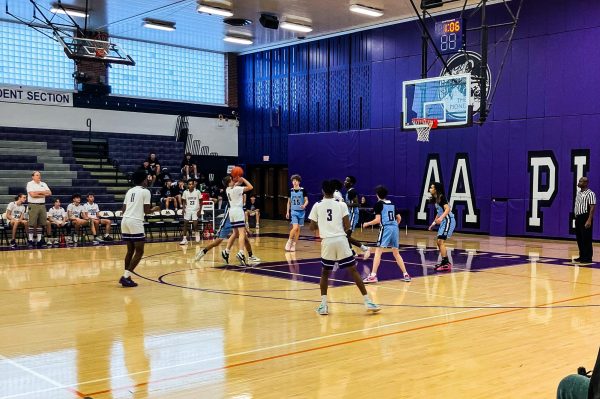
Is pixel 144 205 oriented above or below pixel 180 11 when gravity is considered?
below

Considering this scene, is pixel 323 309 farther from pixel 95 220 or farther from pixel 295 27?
pixel 295 27

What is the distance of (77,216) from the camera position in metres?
18.1

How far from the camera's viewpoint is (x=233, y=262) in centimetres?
1341

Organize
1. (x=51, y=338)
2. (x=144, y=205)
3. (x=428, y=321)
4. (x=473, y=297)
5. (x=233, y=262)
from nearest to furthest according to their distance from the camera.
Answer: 1. (x=51, y=338)
2. (x=428, y=321)
3. (x=473, y=297)
4. (x=144, y=205)
5. (x=233, y=262)

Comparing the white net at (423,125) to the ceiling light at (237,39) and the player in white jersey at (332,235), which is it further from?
the ceiling light at (237,39)

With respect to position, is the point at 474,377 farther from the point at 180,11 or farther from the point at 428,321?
the point at 180,11

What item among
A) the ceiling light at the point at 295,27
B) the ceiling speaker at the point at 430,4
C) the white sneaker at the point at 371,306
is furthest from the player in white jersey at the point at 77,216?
the white sneaker at the point at 371,306

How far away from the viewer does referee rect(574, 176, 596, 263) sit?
1322 cm

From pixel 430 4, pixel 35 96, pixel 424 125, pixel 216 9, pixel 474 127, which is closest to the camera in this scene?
pixel 424 125

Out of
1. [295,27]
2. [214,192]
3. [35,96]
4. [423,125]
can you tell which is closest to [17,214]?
[35,96]

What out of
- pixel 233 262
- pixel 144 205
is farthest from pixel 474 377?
pixel 233 262

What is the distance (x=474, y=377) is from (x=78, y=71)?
2246 centimetres

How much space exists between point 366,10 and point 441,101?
22.1 ft

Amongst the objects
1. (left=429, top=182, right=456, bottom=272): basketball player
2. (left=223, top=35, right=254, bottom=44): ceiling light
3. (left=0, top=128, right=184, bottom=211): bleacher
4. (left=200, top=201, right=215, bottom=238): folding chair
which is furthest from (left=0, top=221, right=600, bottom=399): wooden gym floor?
(left=223, top=35, right=254, bottom=44): ceiling light
